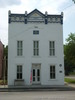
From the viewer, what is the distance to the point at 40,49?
35.7 m

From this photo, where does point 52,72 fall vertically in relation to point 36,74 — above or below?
above

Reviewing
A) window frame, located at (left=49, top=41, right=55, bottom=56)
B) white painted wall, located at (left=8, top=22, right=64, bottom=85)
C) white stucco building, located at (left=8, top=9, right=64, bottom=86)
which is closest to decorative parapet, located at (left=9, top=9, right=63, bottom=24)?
white stucco building, located at (left=8, top=9, right=64, bottom=86)

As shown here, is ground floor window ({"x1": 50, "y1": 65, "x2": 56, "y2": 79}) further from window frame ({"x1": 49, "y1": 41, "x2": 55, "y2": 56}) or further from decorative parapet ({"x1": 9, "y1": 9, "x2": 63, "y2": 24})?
decorative parapet ({"x1": 9, "y1": 9, "x2": 63, "y2": 24})

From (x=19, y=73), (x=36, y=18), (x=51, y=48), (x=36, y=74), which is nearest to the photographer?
(x=19, y=73)

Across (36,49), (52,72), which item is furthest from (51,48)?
(52,72)

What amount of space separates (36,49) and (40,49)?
561 mm

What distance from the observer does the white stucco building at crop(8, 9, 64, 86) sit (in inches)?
1388

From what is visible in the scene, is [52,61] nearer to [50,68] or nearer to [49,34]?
[50,68]

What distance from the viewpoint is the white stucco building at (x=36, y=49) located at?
1388 inches

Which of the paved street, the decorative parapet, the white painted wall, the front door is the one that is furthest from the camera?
the decorative parapet

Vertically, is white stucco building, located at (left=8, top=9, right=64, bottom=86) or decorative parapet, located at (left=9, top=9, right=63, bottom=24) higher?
decorative parapet, located at (left=9, top=9, right=63, bottom=24)

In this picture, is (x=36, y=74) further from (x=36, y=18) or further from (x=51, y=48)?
(x=36, y=18)

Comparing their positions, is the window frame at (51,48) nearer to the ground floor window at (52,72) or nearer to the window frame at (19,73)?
the ground floor window at (52,72)

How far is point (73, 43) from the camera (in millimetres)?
42188
